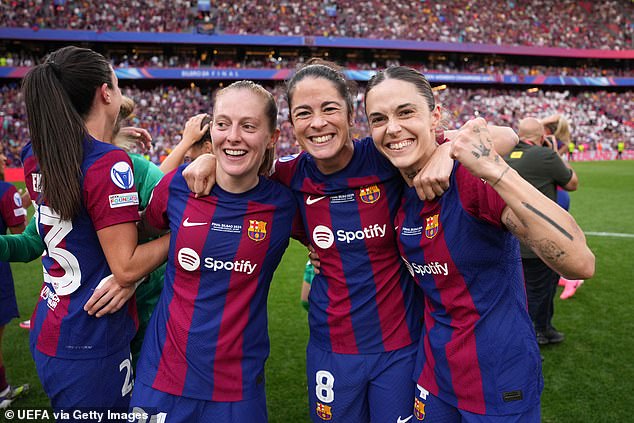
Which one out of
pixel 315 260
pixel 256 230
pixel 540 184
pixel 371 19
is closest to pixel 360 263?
pixel 315 260

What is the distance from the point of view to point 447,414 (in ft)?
6.72

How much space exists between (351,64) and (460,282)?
3868 centimetres

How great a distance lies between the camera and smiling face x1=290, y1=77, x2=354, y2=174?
2250mm

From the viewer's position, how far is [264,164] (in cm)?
253

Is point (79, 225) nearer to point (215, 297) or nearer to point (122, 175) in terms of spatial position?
point (122, 175)

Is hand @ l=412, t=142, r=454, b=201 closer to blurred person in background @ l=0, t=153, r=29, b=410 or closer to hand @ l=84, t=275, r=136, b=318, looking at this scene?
hand @ l=84, t=275, r=136, b=318

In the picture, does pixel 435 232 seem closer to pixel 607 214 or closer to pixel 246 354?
pixel 246 354

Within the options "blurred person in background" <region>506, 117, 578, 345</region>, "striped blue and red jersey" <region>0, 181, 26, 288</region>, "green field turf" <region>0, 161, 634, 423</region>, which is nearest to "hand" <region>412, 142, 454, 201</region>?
"green field turf" <region>0, 161, 634, 423</region>

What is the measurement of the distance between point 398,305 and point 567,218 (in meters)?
0.90

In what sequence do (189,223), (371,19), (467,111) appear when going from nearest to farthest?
(189,223), (467,111), (371,19)

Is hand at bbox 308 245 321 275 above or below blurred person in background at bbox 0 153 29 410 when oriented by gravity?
above

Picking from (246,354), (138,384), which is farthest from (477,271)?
(138,384)

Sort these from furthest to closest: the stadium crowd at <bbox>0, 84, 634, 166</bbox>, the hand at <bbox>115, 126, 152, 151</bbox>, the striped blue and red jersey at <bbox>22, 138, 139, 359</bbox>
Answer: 1. the stadium crowd at <bbox>0, 84, 634, 166</bbox>
2. the hand at <bbox>115, 126, 152, 151</bbox>
3. the striped blue and red jersey at <bbox>22, 138, 139, 359</bbox>

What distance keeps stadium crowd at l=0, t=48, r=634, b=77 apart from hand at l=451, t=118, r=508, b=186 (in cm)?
3074
